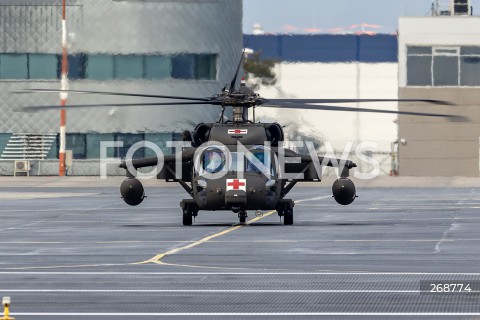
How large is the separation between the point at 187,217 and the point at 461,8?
48849 mm

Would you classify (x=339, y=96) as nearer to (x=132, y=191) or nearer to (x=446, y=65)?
(x=446, y=65)

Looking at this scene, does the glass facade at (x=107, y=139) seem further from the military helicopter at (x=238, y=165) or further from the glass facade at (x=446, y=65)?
the military helicopter at (x=238, y=165)

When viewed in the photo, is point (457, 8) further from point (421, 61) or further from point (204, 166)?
point (204, 166)

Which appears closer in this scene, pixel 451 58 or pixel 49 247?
pixel 49 247

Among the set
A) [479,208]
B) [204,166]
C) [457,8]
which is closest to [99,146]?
[457,8]

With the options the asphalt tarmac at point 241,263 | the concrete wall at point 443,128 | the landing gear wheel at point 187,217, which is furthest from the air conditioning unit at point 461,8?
the landing gear wheel at point 187,217

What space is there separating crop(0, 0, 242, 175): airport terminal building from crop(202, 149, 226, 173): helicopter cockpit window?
41.2m

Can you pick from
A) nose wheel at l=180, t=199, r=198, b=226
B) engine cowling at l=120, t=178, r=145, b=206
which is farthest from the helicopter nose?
engine cowling at l=120, t=178, r=145, b=206

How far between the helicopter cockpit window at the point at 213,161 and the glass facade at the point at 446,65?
159ft

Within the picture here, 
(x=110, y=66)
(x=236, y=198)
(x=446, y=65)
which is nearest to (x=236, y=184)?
(x=236, y=198)

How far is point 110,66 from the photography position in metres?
78.8
